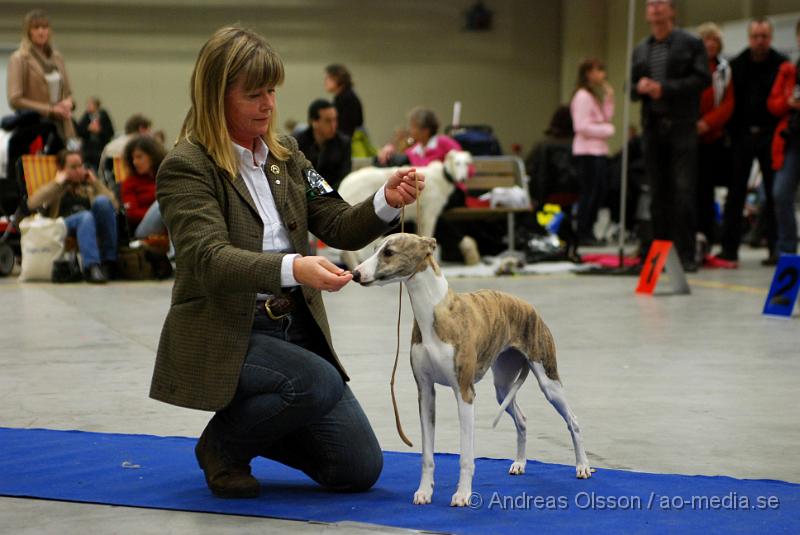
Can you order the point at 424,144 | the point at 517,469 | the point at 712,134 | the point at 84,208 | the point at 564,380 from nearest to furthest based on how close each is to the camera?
the point at 517,469 → the point at 564,380 → the point at 84,208 → the point at 712,134 → the point at 424,144

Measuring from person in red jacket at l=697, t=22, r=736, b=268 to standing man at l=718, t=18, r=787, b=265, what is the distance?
3.9 inches

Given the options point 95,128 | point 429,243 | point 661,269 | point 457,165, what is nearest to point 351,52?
point 95,128

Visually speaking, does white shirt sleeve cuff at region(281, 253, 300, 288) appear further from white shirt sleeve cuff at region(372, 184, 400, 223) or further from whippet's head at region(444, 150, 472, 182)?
whippet's head at region(444, 150, 472, 182)

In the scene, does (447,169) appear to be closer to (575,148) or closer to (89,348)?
(575,148)

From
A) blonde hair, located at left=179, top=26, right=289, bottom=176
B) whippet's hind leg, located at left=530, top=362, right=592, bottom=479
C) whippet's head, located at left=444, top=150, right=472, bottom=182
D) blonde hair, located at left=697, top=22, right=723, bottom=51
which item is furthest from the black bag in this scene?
whippet's hind leg, located at left=530, top=362, right=592, bottom=479

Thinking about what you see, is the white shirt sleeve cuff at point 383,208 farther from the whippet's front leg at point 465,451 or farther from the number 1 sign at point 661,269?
the number 1 sign at point 661,269

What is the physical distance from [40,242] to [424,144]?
334 cm

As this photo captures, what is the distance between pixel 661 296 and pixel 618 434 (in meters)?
3.91

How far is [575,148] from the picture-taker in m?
11.3

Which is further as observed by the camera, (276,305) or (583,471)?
(583,471)

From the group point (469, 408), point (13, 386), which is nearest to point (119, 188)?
point (13, 386)

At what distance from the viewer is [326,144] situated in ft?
29.9

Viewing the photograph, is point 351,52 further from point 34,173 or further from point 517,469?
point 517,469

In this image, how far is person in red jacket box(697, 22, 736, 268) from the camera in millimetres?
8797
